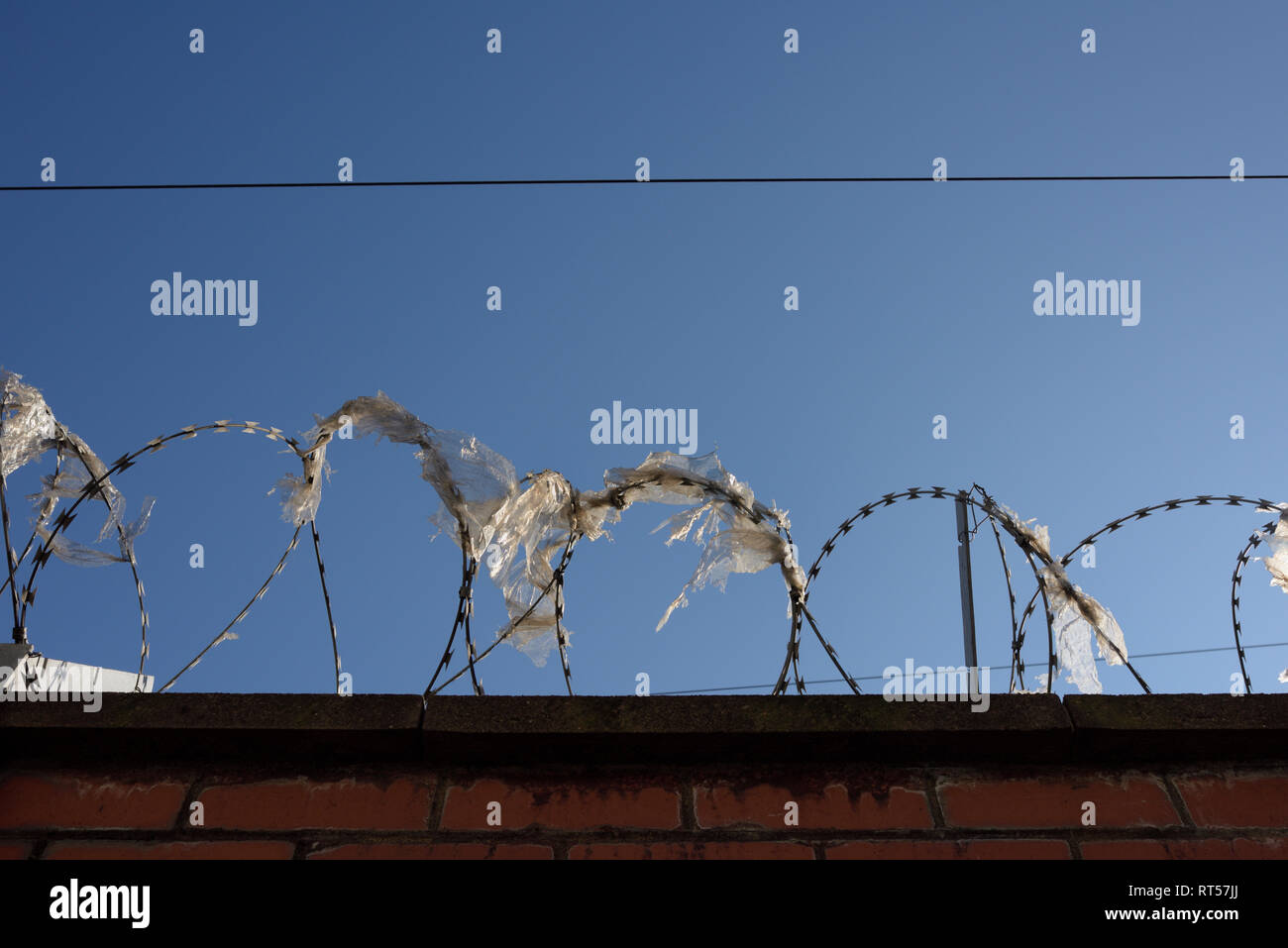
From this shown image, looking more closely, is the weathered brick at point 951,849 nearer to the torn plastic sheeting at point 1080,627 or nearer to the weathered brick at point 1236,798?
the weathered brick at point 1236,798

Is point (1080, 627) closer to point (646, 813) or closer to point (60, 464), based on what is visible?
point (646, 813)

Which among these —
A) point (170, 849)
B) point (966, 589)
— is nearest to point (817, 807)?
point (170, 849)

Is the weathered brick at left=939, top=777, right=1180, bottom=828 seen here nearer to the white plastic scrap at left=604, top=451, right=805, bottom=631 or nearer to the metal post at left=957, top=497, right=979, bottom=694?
the white plastic scrap at left=604, top=451, right=805, bottom=631

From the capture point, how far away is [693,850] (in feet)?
5.92

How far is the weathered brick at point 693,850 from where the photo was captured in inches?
70.7

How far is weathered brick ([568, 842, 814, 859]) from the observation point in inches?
70.7

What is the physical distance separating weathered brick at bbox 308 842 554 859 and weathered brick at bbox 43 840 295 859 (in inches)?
2.7

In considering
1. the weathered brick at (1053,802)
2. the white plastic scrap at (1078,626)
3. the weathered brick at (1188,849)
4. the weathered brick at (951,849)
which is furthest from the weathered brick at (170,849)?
the white plastic scrap at (1078,626)

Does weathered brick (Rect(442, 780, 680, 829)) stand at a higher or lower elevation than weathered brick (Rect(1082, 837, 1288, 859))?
higher

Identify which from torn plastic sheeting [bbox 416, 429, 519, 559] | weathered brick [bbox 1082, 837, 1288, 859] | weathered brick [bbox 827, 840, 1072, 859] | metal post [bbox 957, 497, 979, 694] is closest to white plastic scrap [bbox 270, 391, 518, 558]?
torn plastic sheeting [bbox 416, 429, 519, 559]

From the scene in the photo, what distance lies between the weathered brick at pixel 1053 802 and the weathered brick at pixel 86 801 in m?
1.30

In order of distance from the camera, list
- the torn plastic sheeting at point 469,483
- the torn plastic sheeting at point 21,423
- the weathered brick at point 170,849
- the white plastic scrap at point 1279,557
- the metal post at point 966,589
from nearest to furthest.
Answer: the weathered brick at point 170,849
the torn plastic sheeting at point 469,483
the torn plastic sheeting at point 21,423
the white plastic scrap at point 1279,557
the metal post at point 966,589
